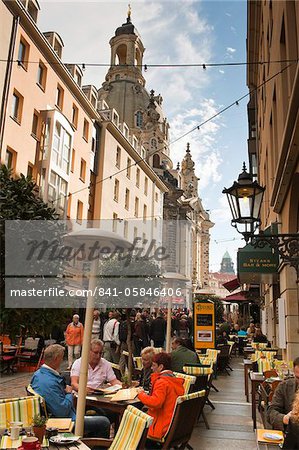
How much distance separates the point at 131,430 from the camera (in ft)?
11.6

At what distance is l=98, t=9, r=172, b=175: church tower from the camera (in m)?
75.6

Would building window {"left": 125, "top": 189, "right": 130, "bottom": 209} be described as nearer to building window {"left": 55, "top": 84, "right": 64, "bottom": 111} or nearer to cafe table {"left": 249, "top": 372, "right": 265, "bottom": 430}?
building window {"left": 55, "top": 84, "right": 64, "bottom": 111}

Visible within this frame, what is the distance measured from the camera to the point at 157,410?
4.94 metres

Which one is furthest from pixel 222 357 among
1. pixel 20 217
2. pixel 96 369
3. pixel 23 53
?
pixel 23 53

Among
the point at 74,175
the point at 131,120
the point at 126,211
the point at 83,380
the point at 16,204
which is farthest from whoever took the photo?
the point at 131,120

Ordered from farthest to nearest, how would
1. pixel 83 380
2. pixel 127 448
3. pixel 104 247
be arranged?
pixel 104 247
pixel 83 380
pixel 127 448

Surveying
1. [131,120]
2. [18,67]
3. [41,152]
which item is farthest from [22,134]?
[131,120]

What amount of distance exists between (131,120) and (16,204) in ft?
231

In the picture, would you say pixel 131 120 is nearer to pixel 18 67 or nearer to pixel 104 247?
pixel 18 67

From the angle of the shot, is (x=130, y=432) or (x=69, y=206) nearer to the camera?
(x=130, y=432)

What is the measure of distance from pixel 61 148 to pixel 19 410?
1940cm

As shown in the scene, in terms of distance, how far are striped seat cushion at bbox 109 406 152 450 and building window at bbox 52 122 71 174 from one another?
18.9 m

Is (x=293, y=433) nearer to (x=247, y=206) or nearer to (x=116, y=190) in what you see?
(x=247, y=206)

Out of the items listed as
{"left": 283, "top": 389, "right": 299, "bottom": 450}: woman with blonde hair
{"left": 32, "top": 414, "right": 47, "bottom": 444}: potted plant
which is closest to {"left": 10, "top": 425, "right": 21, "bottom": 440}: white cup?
{"left": 32, "top": 414, "right": 47, "bottom": 444}: potted plant
